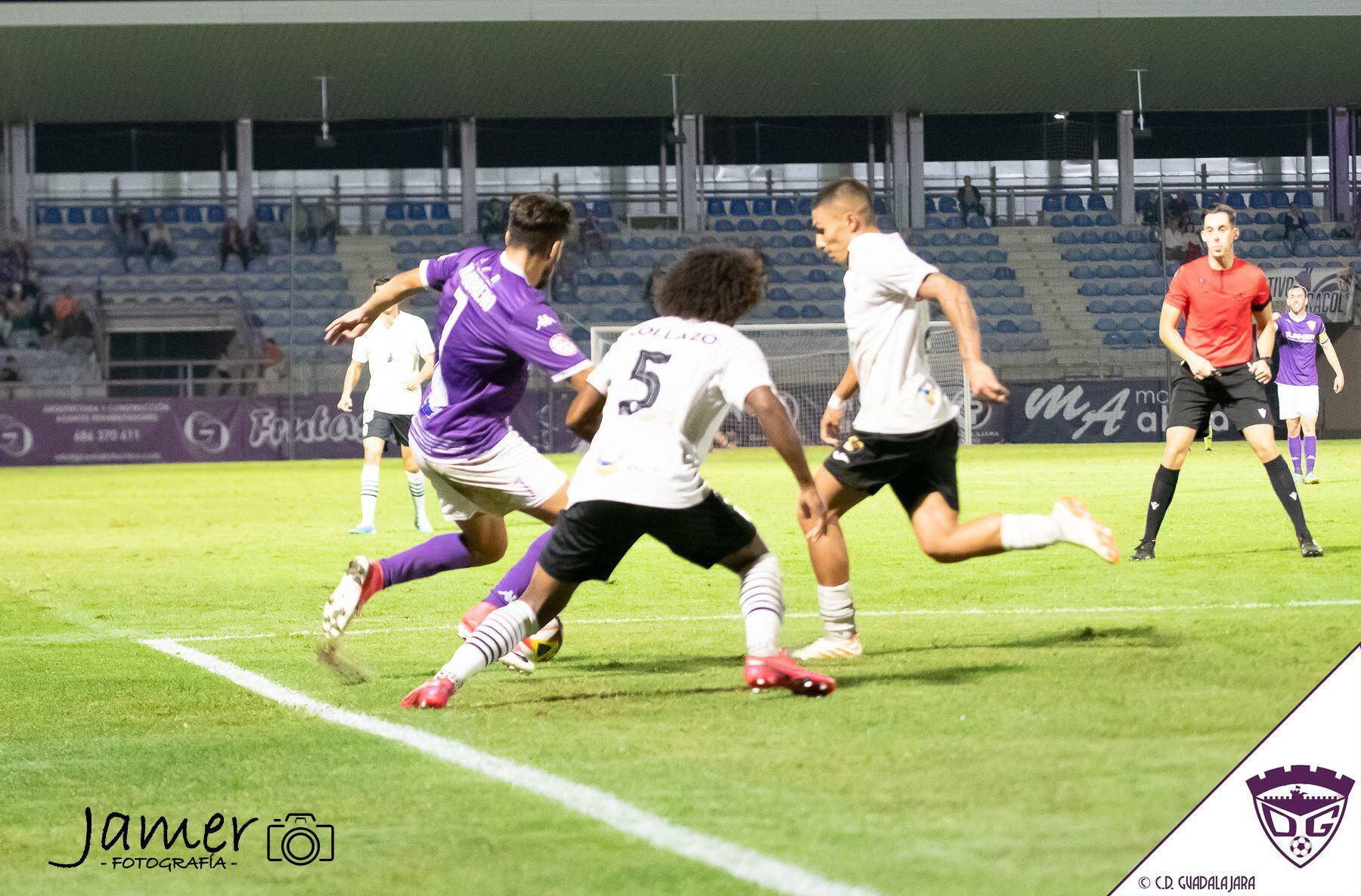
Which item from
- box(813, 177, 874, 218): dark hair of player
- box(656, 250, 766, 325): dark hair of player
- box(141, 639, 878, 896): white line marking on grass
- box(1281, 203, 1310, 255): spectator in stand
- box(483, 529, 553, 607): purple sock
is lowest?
box(141, 639, 878, 896): white line marking on grass

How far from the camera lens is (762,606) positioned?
572 centimetres

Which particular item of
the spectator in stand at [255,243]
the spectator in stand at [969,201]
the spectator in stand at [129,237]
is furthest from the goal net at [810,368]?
the spectator in stand at [129,237]

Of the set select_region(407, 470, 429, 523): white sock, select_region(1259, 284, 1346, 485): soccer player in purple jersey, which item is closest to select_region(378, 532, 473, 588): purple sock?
select_region(407, 470, 429, 523): white sock

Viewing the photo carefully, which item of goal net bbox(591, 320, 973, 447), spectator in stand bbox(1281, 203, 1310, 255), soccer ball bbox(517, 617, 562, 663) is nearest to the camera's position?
soccer ball bbox(517, 617, 562, 663)

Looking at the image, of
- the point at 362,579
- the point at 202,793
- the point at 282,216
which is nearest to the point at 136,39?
the point at 282,216

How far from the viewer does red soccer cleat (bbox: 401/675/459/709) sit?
5.71 m

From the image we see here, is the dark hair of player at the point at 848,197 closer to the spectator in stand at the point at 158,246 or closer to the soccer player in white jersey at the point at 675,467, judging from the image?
the soccer player in white jersey at the point at 675,467

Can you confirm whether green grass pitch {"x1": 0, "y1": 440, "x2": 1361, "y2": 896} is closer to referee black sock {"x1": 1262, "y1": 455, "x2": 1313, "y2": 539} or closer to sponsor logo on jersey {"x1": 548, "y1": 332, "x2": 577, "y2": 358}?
referee black sock {"x1": 1262, "y1": 455, "x2": 1313, "y2": 539}

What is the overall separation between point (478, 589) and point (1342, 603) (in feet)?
16.5

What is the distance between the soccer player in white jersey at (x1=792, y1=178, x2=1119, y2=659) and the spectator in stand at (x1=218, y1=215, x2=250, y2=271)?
3374 centimetres

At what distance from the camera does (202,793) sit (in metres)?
4.60

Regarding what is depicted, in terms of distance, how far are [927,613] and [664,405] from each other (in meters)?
3.24

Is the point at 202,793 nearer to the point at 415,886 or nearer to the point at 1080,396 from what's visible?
the point at 415,886

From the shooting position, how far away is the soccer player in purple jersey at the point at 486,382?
637 cm
